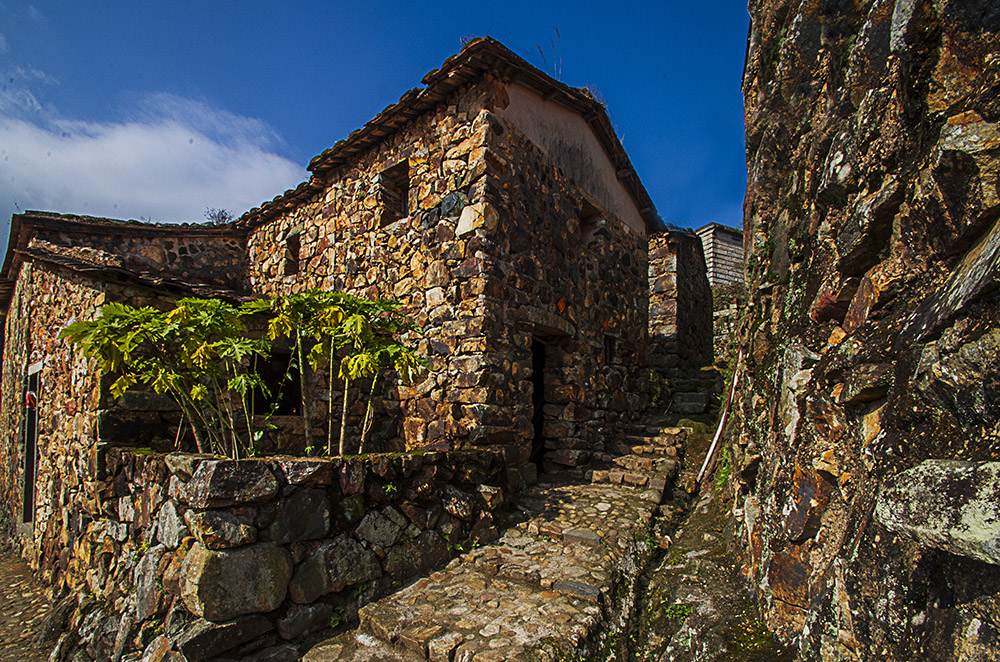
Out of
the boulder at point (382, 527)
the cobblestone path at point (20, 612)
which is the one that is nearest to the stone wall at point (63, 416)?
the cobblestone path at point (20, 612)

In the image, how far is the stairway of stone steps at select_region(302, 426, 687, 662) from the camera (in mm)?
2654

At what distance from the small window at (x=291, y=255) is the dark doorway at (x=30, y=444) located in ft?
10.6

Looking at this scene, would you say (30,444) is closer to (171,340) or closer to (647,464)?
(171,340)

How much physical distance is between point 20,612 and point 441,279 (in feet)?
17.5

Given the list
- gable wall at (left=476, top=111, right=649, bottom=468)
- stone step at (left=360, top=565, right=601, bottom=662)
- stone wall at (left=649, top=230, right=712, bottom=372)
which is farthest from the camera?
stone wall at (left=649, top=230, right=712, bottom=372)

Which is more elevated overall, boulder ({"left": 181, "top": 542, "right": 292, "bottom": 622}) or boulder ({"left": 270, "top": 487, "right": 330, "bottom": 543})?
boulder ({"left": 270, "top": 487, "right": 330, "bottom": 543})

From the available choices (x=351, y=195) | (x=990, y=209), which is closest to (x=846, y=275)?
(x=990, y=209)

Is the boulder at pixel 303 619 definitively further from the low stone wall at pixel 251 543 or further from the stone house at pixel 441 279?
the stone house at pixel 441 279

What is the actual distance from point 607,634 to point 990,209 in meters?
2.66

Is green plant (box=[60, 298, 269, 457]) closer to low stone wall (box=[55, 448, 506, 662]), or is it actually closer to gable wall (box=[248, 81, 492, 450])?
low stone wall (box=[55, 448, 506, 662])

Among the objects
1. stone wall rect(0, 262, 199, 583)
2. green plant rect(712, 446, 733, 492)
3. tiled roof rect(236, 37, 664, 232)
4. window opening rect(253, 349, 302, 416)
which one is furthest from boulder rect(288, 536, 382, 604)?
tiled roof rect(236, 37, 664, 232)

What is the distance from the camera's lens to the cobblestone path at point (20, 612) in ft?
13.4

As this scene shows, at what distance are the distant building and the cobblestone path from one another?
51.7ft

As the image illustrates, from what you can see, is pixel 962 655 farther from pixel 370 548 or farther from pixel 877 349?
pixel 370 548
